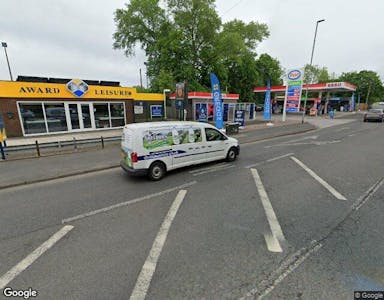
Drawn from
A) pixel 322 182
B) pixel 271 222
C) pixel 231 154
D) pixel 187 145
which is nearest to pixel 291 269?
pixel 271 222

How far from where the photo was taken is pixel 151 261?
2943 millimetres

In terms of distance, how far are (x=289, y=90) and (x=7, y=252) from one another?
83.0 ft

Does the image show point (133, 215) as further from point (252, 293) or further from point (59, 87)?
point (59, 87)

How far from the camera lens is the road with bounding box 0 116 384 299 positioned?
2.53 m

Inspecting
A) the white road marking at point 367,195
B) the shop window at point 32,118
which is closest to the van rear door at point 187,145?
the white road marking at point 367,195

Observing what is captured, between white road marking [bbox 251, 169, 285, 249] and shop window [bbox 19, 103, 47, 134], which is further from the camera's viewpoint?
shop window [bbox 19, 103, 47, 134]

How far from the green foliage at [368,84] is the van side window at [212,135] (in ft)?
223

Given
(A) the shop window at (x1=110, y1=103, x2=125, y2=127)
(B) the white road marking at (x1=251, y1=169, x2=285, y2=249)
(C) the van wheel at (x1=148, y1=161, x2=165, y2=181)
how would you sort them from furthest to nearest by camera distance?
(A) the shop window at (x1=110, y1=103, x2=125, y2=127) < (C) the van wheel at (x1=148, y1=161, x2=165, y2=181) < (B) the white road marking at (x1=251, y1=169, x2=285, y2=249)

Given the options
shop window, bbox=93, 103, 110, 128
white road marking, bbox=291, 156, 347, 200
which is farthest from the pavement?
white road marking, bbox=291, 156, 347, 200

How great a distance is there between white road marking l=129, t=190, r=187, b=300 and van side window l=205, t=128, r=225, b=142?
3.64 metres

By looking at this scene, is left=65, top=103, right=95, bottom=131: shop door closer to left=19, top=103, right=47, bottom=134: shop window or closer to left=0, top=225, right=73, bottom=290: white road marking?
left=19, top=103, right=47, bottom=134: shop window

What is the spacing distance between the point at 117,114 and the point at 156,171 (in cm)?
1307

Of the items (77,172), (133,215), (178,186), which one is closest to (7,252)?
(133,215)

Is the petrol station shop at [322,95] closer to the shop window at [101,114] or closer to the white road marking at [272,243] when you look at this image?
the shop window at [101,114]
